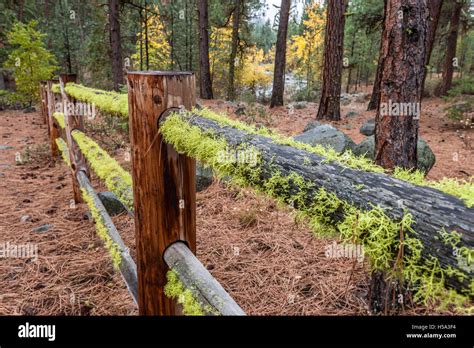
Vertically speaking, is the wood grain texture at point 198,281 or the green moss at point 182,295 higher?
the wood grain texture at point 198,281

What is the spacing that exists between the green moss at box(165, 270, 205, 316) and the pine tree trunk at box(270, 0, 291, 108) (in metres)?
14.0

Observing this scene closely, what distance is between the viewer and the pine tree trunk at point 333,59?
381 inches

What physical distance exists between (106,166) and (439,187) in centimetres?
286

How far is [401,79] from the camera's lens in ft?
9.79

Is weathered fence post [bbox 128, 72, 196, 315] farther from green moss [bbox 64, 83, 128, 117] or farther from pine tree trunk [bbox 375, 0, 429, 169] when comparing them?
pine tree trunk [bbox 375, 0, 429, 169]

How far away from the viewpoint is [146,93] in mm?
1572

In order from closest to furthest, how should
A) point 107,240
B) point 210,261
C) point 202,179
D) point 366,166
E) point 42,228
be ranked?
point 366,166, point 107,240, point 210,261, point 42,228, point 202,179

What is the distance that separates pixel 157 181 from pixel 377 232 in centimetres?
116

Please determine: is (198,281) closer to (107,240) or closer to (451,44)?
(107,240)

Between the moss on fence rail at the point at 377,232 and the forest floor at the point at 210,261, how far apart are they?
2.73 ft

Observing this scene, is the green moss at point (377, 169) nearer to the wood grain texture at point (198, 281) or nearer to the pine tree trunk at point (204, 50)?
the wood grain texture at point (198, 281)

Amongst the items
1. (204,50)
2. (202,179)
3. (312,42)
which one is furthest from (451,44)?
(202,179)

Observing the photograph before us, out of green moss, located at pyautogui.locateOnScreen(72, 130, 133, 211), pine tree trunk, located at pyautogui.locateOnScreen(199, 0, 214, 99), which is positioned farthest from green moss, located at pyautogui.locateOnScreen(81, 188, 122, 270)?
pine tree trunk, located at pyautogui.locateOnScreen(199, 0, 214, 99)

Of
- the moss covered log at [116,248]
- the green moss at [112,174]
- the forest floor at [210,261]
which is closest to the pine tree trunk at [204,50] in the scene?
the forest floor at [210,261]
